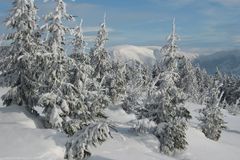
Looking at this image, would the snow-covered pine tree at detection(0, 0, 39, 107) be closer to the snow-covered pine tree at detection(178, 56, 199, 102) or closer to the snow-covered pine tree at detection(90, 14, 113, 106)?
the snow-covered pine tree at detection(90, 14, 113, 106)

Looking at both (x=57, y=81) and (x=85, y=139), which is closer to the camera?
(x=85, y=139)

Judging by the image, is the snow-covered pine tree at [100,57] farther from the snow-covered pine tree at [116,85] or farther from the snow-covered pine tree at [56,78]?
the snow-covered pine tree at [56,78]

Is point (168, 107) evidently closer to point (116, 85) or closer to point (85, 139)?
point (85, 139)

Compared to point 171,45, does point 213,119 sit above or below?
below

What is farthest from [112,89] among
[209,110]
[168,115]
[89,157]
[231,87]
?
[231,87]

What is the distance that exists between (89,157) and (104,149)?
240 cm

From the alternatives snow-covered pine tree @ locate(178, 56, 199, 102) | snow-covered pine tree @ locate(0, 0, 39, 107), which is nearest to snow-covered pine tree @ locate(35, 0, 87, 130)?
snow-covered pine tree @ locate(0, 0, 39, 107)

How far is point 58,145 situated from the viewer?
24.2 m

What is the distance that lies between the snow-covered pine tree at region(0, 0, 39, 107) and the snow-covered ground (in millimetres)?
1062

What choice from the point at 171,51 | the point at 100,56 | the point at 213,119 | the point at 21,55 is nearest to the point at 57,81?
the point at 21,55

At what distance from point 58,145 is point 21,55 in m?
6.88

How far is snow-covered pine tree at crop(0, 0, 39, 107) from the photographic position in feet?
92.3

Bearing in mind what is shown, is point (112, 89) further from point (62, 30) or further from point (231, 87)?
point (231, 87)

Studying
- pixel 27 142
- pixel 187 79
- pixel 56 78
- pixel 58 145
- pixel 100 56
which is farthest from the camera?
pixel 187 79
